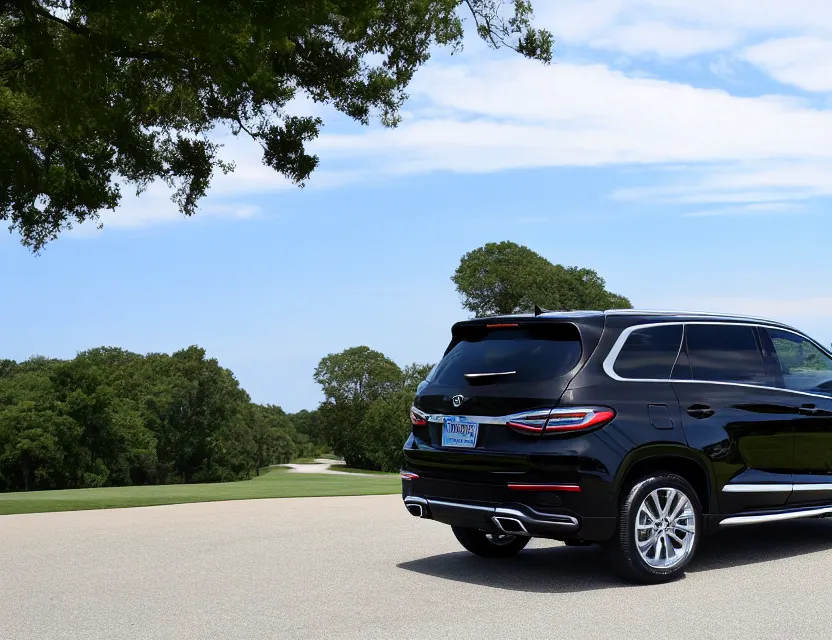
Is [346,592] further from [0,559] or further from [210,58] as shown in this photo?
[210,58]

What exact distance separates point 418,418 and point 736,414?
98.8 inches

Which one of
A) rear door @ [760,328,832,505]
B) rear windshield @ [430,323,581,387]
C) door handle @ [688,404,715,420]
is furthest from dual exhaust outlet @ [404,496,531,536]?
rear door @ [760,328,832,505]

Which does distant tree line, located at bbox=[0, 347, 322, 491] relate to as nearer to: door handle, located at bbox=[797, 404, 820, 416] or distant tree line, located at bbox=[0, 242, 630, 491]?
distant tree line, located at bbox=[0, 242, 630, 491]

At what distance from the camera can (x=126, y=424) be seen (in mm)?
72188

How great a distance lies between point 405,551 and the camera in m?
8.89

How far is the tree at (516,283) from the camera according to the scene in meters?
68.2

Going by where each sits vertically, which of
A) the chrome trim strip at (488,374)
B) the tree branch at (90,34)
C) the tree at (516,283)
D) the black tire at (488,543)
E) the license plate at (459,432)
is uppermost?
the tree at (516,283)

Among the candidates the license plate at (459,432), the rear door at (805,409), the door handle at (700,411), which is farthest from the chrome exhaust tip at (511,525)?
the rear door at (805,409)

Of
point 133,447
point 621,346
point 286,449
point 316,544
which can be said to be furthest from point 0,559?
point 286,449

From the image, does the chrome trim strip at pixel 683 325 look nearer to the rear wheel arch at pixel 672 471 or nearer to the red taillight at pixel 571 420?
the red taillight at pixel 571 420

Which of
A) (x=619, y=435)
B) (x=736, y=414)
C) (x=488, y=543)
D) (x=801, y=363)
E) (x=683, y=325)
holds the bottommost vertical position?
(x=488, y=543)

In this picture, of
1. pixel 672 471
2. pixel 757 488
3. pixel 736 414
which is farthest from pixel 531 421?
pixel 757 488

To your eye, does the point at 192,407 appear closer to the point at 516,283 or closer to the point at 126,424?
the point at 126,424

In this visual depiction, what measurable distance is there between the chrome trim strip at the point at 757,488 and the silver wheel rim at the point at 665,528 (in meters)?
0.45
